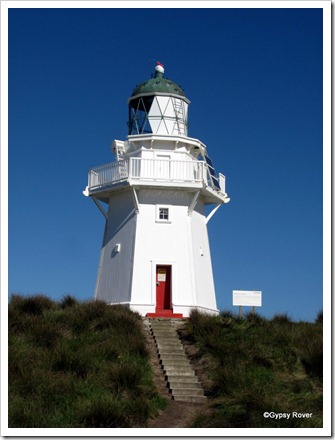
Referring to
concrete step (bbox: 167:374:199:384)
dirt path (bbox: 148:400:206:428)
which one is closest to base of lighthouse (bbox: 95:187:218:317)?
concrete step (bbox: 167:374:199:384)

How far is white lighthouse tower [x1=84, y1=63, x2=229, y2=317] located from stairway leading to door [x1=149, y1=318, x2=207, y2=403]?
2.32 meters

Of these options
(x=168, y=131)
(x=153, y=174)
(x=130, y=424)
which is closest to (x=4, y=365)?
(x=130, y=424)

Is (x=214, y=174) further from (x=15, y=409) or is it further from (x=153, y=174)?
(x=15, y=409)

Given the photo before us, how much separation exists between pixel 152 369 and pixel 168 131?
450 inches

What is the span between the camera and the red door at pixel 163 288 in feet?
81.5

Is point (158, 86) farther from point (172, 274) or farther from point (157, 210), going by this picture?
point (172, 274)

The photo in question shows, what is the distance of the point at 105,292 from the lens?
84.4ft

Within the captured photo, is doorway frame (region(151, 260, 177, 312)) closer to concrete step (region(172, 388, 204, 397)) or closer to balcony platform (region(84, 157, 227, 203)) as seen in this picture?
balcony platform (region(84, 157, 227, 203))

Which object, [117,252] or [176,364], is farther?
[117,252]

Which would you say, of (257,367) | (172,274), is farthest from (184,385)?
(172,274)

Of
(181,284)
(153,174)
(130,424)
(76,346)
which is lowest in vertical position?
(130,424)

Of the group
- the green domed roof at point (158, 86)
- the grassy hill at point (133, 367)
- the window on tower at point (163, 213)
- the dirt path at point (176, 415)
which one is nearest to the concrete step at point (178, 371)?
the grassy hill at point (133, 367)

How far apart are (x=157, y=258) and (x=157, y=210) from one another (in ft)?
6.08

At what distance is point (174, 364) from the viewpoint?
1850 centimetres
